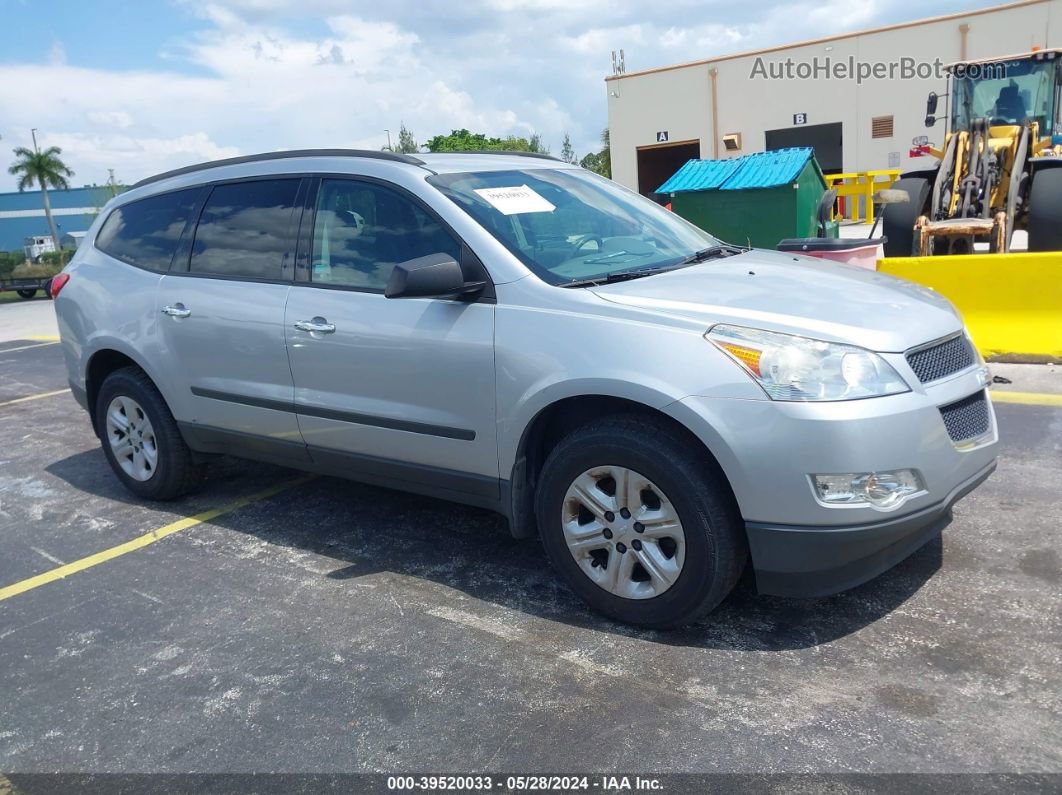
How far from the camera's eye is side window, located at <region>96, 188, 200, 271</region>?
4.80 m

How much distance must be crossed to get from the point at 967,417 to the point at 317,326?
8.76 ft

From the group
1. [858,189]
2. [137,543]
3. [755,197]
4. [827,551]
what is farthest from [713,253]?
[858,189]

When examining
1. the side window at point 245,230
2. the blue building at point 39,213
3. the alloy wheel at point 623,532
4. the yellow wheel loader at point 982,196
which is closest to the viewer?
the alloy wheel at point 623,532

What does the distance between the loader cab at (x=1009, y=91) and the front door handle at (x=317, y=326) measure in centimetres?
1203

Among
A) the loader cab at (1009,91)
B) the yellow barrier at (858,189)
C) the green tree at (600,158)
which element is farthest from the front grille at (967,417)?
the green tree at (600,158)

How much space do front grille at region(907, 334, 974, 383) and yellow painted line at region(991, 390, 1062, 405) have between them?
9.31 ft

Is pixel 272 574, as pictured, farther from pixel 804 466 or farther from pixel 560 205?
pixel 804 466

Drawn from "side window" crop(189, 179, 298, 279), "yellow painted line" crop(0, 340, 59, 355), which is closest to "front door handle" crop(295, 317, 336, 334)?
"side window" crop(189, 179, 298, 279)

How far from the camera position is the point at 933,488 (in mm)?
2990

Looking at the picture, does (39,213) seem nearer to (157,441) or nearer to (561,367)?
(157,441)

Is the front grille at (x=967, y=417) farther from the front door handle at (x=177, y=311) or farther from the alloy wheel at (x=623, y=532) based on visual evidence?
the front door handle at (x=177, y=311)

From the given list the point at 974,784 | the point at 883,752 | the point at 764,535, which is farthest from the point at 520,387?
the point at 974,784

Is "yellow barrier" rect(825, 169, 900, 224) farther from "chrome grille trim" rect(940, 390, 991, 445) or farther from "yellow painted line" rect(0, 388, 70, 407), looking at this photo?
"chrome grille trim" rect(940, 390, 991, 445)

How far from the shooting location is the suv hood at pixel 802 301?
303 centimetres
